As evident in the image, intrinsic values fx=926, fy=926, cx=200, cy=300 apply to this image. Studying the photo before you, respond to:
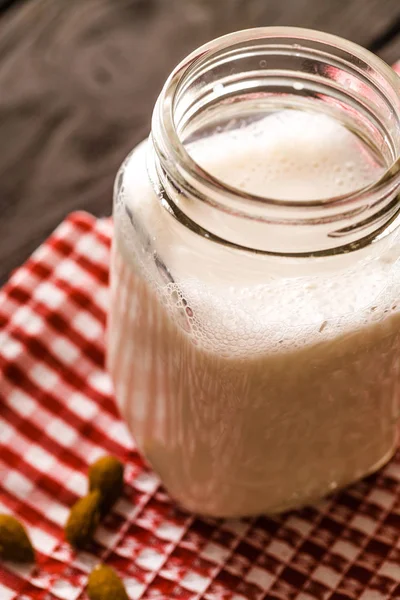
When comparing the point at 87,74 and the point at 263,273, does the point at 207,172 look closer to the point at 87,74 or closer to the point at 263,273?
the point at 263,273

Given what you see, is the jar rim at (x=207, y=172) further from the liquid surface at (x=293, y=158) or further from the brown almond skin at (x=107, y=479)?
the brown almond skin at (x=107, y=479)

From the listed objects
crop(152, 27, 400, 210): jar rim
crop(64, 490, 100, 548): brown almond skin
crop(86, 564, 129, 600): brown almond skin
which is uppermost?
crop(152, 27, 400, 210): jar rim

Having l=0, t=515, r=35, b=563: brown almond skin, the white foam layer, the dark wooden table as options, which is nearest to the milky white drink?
the white foam layer

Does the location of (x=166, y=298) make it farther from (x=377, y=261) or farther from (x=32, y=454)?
(x=32, y=454)

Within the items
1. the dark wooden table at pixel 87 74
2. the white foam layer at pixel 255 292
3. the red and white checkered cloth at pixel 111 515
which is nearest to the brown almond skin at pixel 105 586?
the red and white checkered cloth at pixel 111 515

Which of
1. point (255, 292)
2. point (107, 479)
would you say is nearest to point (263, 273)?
point (255, 292)

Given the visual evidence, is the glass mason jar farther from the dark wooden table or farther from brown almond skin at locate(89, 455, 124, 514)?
the dark wooden table

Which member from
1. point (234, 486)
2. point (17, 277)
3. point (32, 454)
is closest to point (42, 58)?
point (17, 277)
